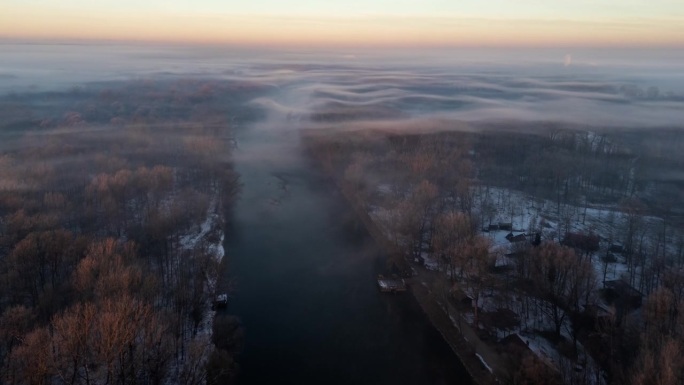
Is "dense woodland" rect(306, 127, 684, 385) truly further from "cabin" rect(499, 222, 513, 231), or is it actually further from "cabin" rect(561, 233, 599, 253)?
"cabin" rect(499, 222, 513, 231)

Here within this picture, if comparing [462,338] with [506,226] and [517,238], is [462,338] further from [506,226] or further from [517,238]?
[506,226]

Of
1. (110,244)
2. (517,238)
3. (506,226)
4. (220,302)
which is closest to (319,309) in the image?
(220,302)

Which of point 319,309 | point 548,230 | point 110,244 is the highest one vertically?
point 110,244

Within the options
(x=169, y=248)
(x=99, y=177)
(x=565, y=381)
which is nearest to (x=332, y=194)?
(x=169, y=248)

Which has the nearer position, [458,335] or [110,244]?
[458,335]

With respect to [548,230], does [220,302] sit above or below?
below

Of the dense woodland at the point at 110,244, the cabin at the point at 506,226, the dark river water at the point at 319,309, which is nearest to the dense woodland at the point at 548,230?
the cabin at the point at 506,226

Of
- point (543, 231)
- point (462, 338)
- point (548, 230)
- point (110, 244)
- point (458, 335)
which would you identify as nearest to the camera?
point (462, 338)
